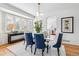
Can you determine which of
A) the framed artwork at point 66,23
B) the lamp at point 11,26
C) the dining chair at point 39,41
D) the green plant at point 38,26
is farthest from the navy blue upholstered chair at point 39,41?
the framed artwork at point 66,23

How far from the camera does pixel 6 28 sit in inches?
119

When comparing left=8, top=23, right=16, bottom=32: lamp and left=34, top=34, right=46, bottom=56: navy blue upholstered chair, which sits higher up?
left=8, top=23, right=16, bottom=32: lamp

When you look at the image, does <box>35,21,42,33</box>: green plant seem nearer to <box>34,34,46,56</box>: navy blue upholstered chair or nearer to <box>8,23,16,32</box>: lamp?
<box>34,34,46,56</box>: navy blue upholstered chair

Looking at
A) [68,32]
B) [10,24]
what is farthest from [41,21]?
[68,32]

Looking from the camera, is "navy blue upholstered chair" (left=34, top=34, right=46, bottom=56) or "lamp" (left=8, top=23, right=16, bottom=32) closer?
"lamp" (left=8, top=23, right=16, bottom=32)

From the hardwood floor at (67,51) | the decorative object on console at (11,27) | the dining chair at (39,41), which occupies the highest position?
the decorative object on console at (11,27)

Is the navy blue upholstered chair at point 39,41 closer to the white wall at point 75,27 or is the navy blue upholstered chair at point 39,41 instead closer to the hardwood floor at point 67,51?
the hardwood floor at point 67,51

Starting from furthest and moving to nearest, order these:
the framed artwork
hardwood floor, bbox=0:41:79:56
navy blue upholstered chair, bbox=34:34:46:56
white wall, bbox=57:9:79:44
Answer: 1. the framed artwork
2. white wall, bbox=57:9:79:44
3. navy blue upholstered chair, bbox=34:34:46:56
4. hardwood floor, bbox=0:41:79:56

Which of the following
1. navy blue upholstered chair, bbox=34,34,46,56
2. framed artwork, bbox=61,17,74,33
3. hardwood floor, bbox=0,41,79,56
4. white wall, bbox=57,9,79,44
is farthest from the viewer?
framed artwork, bbox=61,17,74,33

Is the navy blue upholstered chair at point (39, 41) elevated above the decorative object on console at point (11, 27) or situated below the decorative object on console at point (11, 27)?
below

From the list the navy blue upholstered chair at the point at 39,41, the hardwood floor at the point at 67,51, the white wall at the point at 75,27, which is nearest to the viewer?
the hardwood floor at the point at 67,51

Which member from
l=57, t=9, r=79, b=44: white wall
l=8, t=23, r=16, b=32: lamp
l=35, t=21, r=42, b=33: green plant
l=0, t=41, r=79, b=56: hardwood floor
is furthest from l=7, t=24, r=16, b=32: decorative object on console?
l=57, t=9, r=79, b=44: white wall

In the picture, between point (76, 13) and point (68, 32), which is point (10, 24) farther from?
point (76, 13)

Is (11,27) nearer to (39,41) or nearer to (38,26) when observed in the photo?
(38,26)
